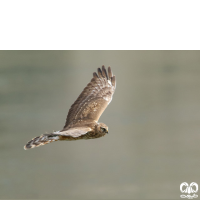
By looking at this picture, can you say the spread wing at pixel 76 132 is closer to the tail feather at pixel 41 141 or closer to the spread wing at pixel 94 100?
the tail feather at pixel 41 141

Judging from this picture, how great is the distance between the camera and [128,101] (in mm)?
18312

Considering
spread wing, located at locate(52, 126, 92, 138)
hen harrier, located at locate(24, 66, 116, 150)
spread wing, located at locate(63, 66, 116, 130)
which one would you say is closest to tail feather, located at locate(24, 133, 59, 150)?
hen harrier, located at locate(24, 66, 116, 150)

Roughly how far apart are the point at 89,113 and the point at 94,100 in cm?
39

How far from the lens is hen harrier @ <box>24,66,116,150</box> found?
8.38 meters

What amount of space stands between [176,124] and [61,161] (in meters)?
4.08

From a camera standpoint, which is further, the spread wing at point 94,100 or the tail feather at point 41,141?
the spread wing at point 94,100

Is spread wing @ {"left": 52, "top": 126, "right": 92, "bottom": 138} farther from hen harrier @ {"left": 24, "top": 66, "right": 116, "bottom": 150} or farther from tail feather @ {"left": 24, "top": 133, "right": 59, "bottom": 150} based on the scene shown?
tail feather @ {"left": 24, "top": 133, "right": 59, "bottom": 150}

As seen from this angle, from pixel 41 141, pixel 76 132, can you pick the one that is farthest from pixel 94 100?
pixel 76 132

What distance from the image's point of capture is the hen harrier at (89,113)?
8.38 metres

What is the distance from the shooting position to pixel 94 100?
9.55 metres

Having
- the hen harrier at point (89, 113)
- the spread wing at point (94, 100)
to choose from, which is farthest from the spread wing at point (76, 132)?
the spread wing at point (94, 100)

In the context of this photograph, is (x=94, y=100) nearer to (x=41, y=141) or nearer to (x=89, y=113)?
(x=89, y=113)

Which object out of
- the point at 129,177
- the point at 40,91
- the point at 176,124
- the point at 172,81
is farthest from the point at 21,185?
the point at 172,81

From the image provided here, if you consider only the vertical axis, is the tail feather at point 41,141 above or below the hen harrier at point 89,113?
below
